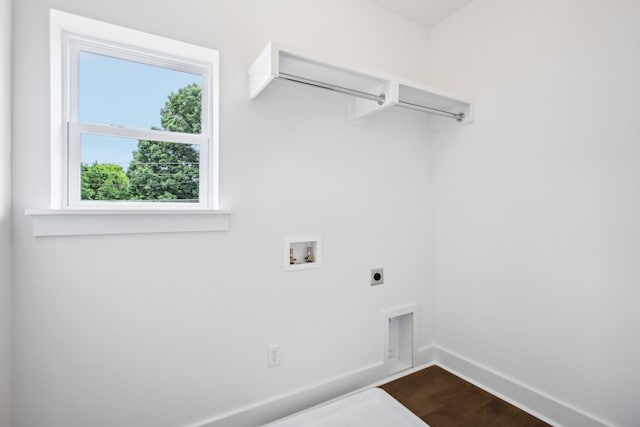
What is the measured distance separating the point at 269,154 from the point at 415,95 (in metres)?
0.95

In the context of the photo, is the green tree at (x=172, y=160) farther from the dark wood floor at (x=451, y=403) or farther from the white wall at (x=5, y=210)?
the dark wood floor at (x=451, y=403)

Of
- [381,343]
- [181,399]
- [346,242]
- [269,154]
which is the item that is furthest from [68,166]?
[381,343]

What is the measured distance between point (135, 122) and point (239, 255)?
81cm

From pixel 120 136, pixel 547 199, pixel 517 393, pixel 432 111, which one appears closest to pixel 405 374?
pixel 517 393

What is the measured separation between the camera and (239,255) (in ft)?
5.16

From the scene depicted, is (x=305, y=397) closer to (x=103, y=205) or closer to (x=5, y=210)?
(x=103, y=205)

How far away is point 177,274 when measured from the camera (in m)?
1.43

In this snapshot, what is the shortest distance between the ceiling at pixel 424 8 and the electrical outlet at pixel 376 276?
1.76m

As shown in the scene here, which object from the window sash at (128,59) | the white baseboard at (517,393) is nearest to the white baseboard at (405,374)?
the white baseboard at (517,393)

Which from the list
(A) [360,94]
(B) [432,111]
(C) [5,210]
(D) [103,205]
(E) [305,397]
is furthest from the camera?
(B) [432,111]

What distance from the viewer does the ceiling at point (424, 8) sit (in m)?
2.02

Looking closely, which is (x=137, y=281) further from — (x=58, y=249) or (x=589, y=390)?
(x=589, y=390)

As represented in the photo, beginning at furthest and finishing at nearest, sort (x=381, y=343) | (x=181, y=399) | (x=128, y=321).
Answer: (x=381, y=343) → (x=181, y=399) → (x=128, y=321)

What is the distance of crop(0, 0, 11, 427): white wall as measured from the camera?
3.54 feet
